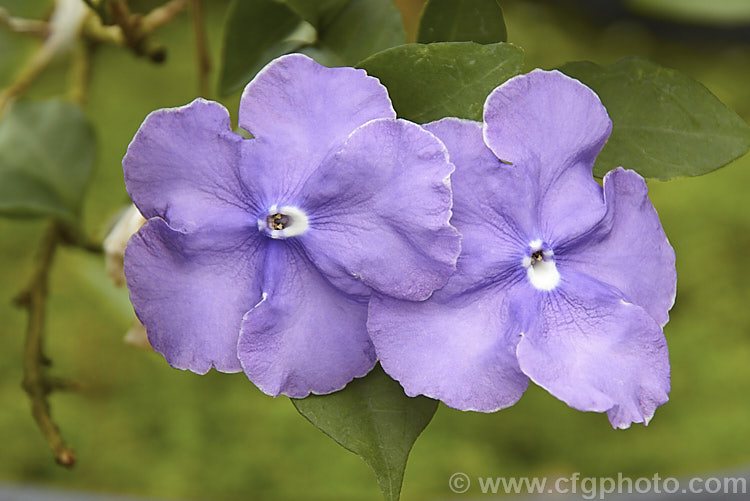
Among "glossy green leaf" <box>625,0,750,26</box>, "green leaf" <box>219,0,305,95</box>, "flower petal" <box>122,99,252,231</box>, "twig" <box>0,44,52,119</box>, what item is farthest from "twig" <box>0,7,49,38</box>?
"glossy green leaf" <box>625,0,750,26</box>

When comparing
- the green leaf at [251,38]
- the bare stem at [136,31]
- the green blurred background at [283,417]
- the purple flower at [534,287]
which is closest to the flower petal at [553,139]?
the purple flower at [534,287]

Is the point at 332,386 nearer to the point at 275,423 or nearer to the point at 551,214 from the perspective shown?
the point at 551,214

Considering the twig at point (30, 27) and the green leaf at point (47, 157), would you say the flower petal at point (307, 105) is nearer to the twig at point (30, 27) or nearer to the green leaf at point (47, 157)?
the green leaf at point (47, 157)

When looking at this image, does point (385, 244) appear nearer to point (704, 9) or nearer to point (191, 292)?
point (191, 292)

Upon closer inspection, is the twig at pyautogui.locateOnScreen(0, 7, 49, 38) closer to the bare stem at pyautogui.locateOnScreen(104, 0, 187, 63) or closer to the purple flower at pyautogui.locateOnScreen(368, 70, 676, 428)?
the bare stem at pyautogui.locateOnScreen(104, 0, 187, 63)
